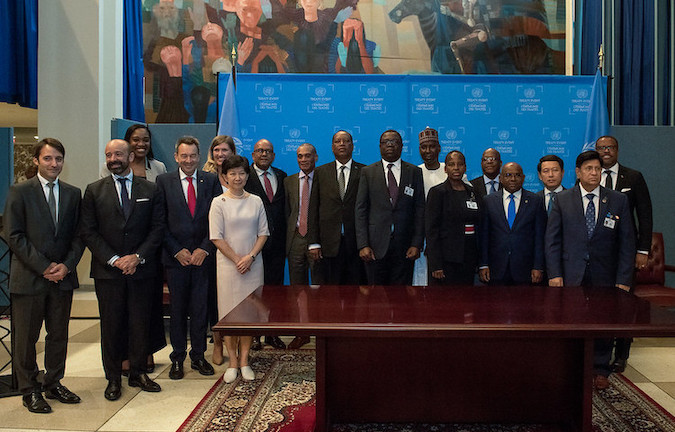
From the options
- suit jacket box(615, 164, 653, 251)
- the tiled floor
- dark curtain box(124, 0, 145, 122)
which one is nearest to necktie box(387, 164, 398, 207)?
suit jacket box(615, 164, 653, 251)

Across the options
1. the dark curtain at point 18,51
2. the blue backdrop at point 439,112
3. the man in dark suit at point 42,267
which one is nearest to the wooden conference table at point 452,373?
the man in dark suit at point 42,267

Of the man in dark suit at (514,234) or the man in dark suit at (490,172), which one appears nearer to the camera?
the man in dark suit at (514,234)

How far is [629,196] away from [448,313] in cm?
252

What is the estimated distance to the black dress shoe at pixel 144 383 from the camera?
362cm

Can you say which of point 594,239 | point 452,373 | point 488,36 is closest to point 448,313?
point 452,373

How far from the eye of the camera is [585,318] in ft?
7.66

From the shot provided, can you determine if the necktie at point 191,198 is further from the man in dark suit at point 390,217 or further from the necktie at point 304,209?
the man in dark suit at point 390,217

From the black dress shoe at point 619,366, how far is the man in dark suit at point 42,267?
3.62 metres

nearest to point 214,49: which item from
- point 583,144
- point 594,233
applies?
point 583,144

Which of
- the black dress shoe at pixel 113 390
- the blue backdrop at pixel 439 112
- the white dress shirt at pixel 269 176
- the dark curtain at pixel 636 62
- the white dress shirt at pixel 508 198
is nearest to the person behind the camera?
the black dress shoe at pixel 113 390

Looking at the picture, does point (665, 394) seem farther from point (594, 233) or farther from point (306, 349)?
point (306, 349)

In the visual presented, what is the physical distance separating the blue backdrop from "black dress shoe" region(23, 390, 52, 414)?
3490 mm

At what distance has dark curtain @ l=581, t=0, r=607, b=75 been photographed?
7.49 meters

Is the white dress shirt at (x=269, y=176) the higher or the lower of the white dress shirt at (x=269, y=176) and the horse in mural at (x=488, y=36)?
the lower
